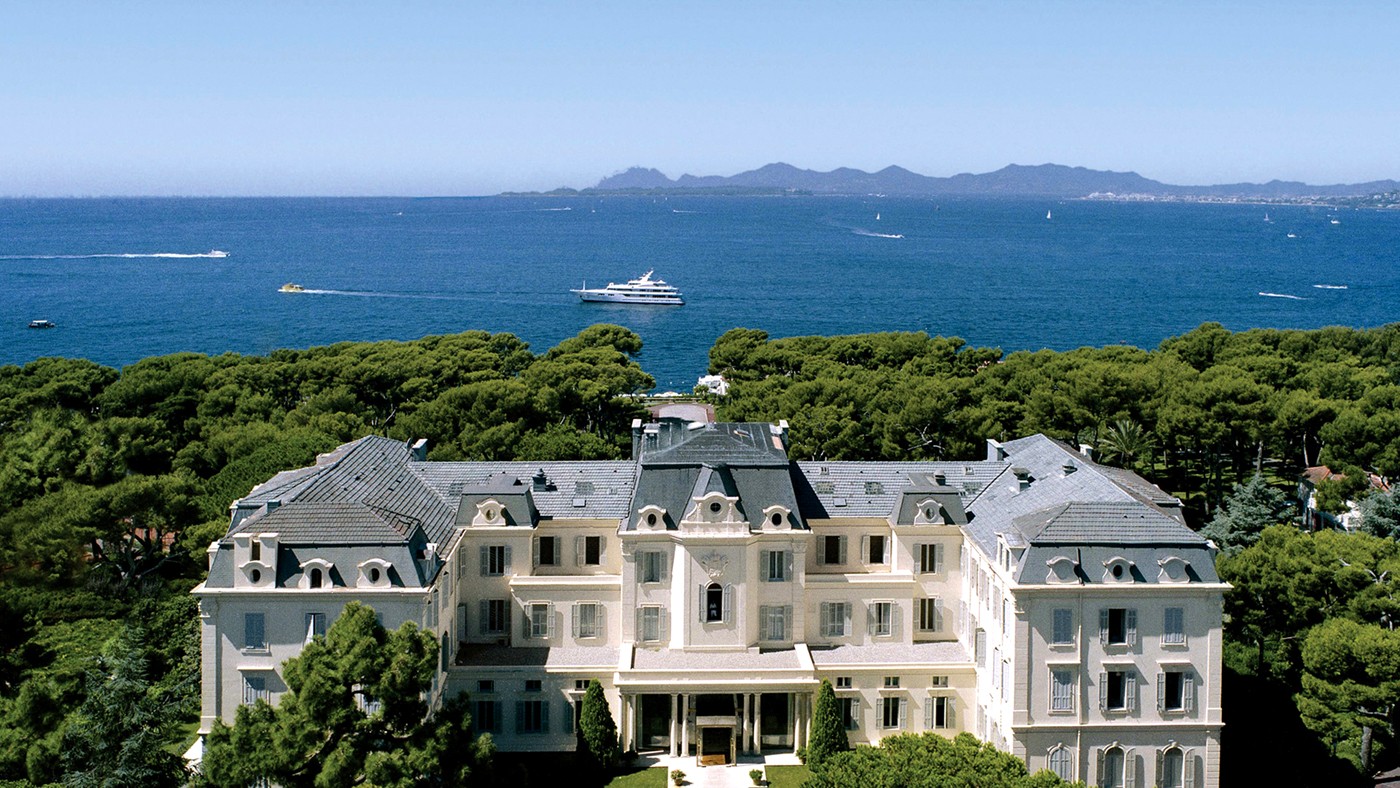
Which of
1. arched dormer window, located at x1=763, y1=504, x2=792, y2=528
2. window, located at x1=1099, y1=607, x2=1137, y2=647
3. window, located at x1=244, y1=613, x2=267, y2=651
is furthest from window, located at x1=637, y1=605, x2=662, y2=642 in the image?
window, located at x1=1099, y1=607, x2=1137, y2=647

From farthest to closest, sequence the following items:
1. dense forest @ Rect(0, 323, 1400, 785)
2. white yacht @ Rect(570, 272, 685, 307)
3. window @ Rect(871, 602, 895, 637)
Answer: white yacht @ Rect(570, 272, 685, 307) → window @ Rect(871, 602, 895, 637) → dense forest @ Rect(0, 323, 1400, 785)

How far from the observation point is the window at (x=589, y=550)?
167 feet

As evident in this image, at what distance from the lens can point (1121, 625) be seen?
4328 centimetres

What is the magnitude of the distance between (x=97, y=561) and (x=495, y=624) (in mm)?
24606

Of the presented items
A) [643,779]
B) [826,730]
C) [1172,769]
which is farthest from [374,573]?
[1172,769]

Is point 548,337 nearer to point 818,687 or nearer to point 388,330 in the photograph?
point 388,330

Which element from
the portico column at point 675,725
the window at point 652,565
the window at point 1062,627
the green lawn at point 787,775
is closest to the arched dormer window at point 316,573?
the window at point 652,565

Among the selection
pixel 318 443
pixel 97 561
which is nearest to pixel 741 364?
pixel 318 443

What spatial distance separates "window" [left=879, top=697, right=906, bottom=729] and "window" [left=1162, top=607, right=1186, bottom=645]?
1012 cm

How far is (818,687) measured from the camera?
46.6 m

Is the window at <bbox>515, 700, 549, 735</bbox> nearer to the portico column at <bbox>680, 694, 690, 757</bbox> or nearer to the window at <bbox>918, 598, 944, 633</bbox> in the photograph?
the portico column at <bbox>680, 694, 690, 757</bbox>

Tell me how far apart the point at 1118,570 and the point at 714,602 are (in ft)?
49.2

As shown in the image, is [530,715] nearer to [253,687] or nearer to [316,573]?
[316,573]

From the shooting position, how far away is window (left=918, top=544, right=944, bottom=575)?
50906 mm
